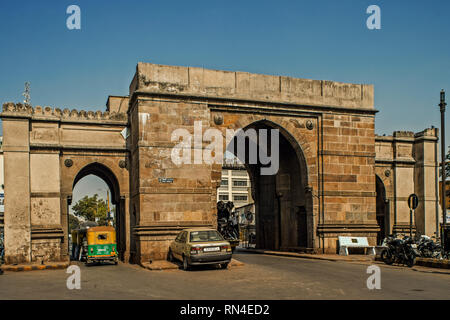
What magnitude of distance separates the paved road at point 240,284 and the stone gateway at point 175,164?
3886 mm

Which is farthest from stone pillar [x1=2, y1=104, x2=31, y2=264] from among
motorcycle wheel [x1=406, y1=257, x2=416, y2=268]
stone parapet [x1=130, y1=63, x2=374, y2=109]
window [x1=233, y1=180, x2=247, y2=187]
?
window [x1=233, y1=180, x2=247, y2=187]

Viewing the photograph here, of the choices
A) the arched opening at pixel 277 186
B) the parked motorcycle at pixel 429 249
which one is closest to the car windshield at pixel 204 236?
the arched opening at pixel 277 186

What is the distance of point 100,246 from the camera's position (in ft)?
64.4

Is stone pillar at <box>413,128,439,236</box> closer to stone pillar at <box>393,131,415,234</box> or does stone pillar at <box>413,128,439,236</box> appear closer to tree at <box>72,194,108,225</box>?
stone pillar at <box>393,131,415,234</box>

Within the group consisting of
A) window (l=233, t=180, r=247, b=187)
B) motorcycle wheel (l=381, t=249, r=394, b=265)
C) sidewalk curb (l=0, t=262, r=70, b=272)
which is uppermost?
motorcycle wheel (l=381, t=249, r=394, b=265)

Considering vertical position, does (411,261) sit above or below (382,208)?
below

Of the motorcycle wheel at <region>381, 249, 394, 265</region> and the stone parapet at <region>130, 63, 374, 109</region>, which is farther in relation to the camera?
the stone parapet at <region>130, 63, 374, 109</region>

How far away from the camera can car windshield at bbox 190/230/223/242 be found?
604 inches

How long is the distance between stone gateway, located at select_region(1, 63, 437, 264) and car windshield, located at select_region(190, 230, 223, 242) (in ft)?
9.19

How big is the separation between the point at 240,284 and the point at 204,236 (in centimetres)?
397

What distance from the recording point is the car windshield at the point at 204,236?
15.4 m

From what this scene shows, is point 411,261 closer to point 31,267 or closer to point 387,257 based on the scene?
point 387,257

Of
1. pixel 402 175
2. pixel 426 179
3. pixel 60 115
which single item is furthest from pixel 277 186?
pixel 60 115
